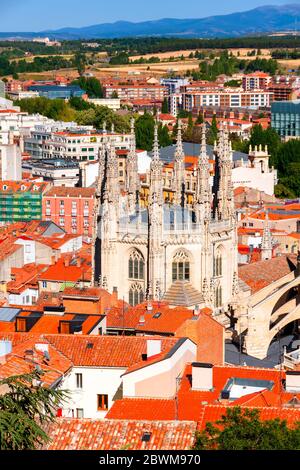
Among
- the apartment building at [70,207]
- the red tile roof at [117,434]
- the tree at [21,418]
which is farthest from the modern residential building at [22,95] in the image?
the tree at [21,418]

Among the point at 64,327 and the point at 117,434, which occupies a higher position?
the point at 117,434

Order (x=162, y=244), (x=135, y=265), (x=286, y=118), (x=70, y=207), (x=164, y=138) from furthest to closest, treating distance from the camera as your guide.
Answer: (x=286, y=118) < (x=164, y=138) < (x=70, y=207) < (x=135, y=265) < (x=162, y=244)

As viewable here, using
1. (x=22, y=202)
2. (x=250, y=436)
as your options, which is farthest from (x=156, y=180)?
(x=22, y=202)

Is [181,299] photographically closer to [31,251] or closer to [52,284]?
[52,284]

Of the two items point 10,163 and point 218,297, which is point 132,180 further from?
point 10,163

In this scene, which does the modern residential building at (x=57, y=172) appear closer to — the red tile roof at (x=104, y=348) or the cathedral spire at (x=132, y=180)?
the cathedral spire at (x=132, y=180)

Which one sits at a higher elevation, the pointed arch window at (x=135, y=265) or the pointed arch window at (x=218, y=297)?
the pointed arch window at (x=135, y=265)
